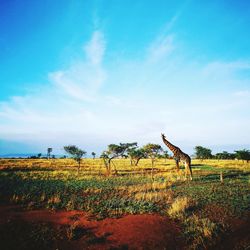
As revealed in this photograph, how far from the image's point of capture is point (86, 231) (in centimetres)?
Answer: 855

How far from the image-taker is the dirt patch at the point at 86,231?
7449 mm

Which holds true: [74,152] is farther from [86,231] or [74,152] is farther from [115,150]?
[86,231]

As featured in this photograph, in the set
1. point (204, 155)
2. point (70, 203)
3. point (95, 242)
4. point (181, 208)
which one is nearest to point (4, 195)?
point (70, 203)

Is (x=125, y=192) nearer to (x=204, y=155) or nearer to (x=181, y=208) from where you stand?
(x=181, y=208)

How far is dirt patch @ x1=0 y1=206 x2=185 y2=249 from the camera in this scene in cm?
745

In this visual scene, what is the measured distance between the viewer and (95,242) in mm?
7688

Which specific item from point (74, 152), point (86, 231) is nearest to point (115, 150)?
point (74, 152)

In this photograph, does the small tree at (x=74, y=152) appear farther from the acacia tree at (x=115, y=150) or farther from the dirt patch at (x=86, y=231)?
the dirt patch at (x=86, y=231)

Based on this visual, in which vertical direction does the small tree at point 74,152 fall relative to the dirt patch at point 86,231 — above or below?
above

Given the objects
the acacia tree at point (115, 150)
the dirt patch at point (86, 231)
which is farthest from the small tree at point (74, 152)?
the dirt patch at point (86, 231)

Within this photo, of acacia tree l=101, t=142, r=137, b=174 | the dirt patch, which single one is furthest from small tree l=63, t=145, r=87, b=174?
the dirt patch

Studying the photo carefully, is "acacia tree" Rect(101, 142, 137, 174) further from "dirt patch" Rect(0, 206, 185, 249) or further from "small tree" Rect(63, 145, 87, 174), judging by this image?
"dirt patch" Rect(0, 206, 185, 249)

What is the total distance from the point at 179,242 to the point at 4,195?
1364 cm

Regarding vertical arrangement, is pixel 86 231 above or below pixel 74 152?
below
